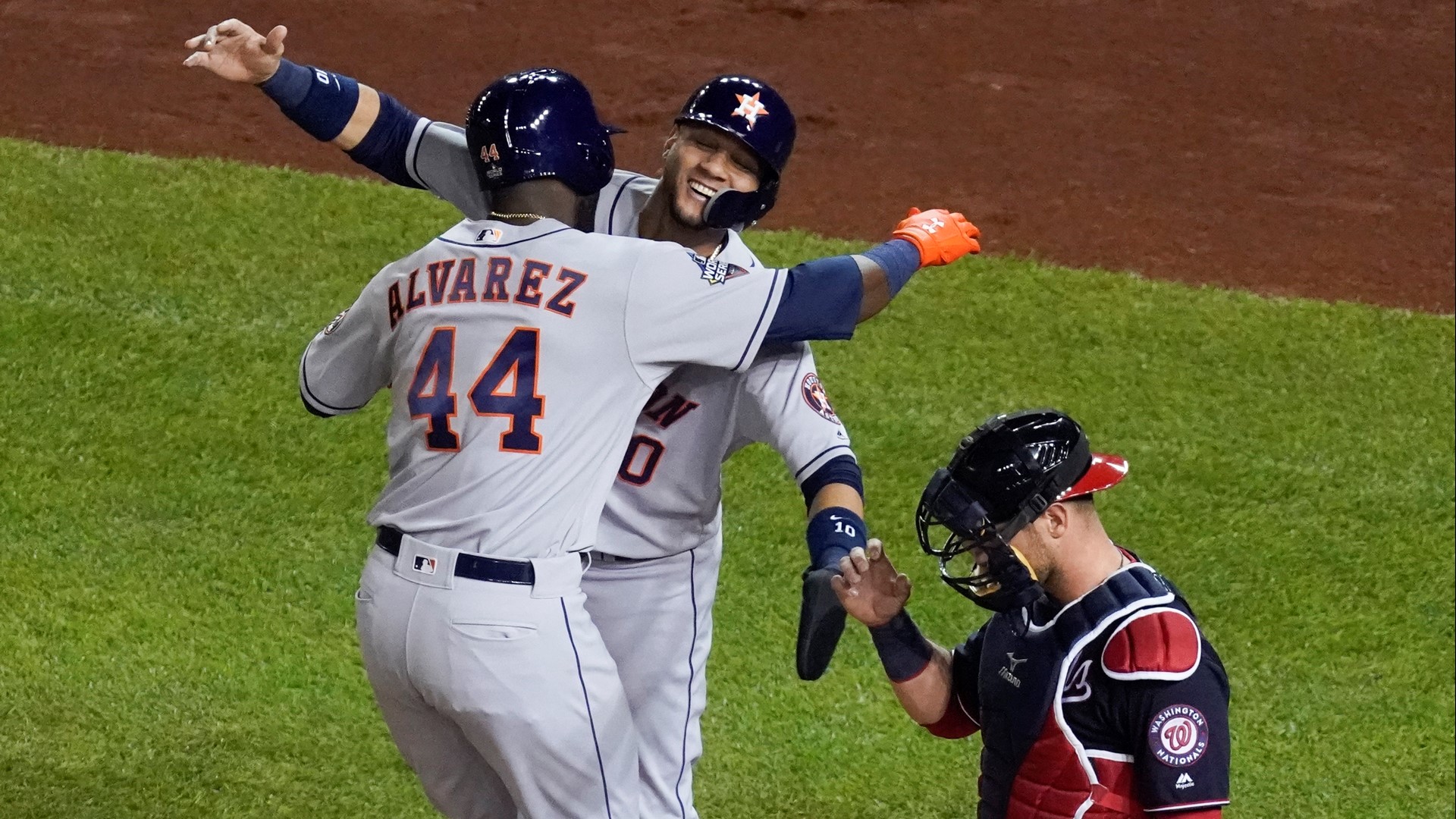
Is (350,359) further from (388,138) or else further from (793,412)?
(793,412)

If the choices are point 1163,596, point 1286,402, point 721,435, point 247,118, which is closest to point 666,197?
point 721,435

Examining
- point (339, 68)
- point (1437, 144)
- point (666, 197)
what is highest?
point (666, 197)

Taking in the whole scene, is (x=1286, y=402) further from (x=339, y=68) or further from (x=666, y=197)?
(x=339, y=68)

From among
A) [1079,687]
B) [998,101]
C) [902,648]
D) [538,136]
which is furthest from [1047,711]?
[998,101]

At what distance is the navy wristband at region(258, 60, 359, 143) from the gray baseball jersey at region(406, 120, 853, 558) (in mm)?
491

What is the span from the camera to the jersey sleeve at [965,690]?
3.15m

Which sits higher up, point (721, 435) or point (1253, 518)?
point (721, 435)

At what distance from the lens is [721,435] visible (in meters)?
3.54

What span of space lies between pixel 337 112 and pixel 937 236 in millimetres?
1427

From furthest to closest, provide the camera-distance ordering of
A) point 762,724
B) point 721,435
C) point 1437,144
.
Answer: point 1437,144 → point 762,724 → point 721,435

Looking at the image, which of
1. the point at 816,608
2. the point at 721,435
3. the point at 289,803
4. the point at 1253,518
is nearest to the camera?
the point at 816,608

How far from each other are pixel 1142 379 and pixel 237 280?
4035mm

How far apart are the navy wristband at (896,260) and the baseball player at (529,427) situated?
6 cm

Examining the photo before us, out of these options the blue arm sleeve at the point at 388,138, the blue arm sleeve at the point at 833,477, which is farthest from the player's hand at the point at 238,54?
the blue arm sleeve at the point at 833,477
